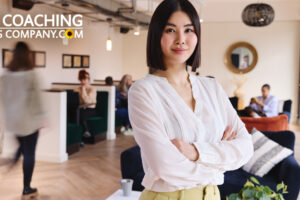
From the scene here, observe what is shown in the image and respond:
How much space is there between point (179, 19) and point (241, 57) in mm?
10323

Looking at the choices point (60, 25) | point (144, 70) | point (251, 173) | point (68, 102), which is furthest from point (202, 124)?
point (144, 70)

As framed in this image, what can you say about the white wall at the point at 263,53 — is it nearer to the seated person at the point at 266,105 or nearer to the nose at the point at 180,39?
the seated person at the point at 266,105

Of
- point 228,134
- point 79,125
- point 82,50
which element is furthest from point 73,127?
point 228,134

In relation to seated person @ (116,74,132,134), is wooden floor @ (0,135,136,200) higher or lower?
lower

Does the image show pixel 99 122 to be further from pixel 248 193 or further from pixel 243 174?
pixel 248 193

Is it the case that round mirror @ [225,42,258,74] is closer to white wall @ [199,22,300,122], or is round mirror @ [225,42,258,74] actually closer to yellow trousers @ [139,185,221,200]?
white wall @ [199,22,300,122]

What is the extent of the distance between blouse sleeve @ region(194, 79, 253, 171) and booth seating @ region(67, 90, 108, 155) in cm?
489

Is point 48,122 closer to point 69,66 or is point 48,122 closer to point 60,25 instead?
point 60,25

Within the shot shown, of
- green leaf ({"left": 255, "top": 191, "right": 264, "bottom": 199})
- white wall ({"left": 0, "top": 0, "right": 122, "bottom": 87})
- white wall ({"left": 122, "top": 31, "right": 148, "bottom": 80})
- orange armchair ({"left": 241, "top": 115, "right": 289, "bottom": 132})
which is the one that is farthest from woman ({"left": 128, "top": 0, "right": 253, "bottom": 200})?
white wall ({"left": 122, "top": 31, "right": 148, "bottom": 80})

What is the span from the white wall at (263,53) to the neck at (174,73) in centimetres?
1020

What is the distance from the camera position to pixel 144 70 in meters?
12.5

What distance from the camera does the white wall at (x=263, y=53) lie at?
1063 cm

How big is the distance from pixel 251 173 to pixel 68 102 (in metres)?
3.96

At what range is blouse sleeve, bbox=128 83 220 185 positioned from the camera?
109 centimetres
